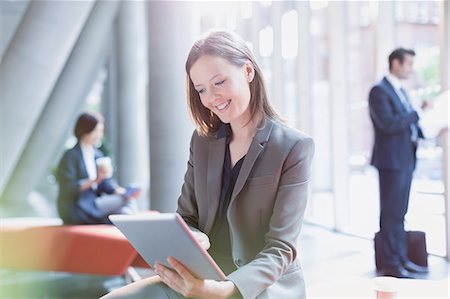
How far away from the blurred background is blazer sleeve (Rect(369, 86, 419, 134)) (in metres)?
0.29

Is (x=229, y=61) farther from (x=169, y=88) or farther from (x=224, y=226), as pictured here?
(x=169, y=88)

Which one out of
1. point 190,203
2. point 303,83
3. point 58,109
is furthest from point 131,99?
point 190,203

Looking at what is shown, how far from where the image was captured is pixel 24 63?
4.97 metres

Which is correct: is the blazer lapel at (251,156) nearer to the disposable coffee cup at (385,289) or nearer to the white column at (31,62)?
the disposable coffee cup at (385,289)

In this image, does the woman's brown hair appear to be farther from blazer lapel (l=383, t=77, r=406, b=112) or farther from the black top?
blazer lapel (l=383, t=77, r=406, b=112)

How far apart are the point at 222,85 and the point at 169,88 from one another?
3.52 meters

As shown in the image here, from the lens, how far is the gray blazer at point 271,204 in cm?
155

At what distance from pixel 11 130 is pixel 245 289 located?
4.24 metres

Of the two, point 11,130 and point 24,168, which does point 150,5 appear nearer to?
point 11,130

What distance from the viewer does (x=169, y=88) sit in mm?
5043

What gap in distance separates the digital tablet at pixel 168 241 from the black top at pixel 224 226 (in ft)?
0.83

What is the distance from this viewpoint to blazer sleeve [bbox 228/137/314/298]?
58.3 inches

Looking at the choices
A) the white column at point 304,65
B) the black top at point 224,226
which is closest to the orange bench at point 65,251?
the black top at point 224,226

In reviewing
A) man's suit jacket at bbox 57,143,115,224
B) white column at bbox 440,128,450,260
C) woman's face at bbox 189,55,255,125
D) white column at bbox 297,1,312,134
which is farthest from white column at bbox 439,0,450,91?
woman's face at bbox 189,55,255,125
